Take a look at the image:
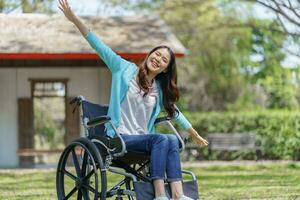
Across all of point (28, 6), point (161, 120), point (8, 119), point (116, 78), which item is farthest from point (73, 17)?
point (28, 6)

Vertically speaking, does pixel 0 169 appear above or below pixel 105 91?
below

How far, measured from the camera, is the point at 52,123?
923 inches

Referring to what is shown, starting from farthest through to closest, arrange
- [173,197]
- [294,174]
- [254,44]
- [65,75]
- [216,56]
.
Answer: [254,44]
[216,56]
[65,75]
[294,174]
[173,197]

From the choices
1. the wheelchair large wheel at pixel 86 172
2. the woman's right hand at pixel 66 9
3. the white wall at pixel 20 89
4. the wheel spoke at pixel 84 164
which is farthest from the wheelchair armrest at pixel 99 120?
the white wall at pixel 20 89

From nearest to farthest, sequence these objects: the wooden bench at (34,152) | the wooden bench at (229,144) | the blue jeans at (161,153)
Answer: the blue jeans at (161,153)
the wooden bench at (34,152)
the wooden bench at (229,144)

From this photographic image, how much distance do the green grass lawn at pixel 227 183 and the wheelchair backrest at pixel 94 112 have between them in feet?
7.23

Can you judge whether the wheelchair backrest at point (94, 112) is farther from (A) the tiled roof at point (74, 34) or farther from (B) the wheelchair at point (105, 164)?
(A) the tiled roof at point (74, 34)

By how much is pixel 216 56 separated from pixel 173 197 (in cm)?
3066

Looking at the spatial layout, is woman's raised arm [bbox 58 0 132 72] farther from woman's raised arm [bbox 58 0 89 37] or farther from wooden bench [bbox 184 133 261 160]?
wooden bench [bbox 184 133 261 160]

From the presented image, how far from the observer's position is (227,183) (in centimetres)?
1145

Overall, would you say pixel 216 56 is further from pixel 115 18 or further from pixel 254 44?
pixel 115 18

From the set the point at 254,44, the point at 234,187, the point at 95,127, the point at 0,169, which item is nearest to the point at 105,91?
the point at 0,169

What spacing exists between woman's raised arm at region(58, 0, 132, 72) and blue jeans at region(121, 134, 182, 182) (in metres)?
0.70

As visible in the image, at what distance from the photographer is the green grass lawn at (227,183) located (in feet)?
30.1
